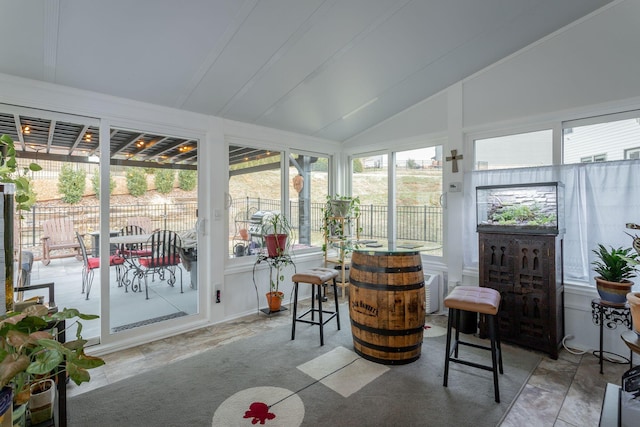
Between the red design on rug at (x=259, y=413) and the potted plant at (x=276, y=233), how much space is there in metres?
1.79

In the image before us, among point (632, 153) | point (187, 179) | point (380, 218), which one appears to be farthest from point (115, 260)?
point (632, 153)

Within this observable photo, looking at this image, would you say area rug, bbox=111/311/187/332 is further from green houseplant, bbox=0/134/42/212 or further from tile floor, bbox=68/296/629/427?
green houseplant, bbox=0/134/42/212

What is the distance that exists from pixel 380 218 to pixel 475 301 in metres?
2.36

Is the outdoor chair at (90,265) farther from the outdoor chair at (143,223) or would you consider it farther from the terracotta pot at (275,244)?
the terracotta pot at (275,244)

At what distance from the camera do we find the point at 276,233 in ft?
Result: 12.3

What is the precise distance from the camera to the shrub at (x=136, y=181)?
117 inches

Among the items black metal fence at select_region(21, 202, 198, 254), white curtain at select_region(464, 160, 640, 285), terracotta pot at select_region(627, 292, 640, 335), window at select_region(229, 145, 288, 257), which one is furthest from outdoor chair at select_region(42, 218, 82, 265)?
white curtain at select_region(464, 160, 640, 285)

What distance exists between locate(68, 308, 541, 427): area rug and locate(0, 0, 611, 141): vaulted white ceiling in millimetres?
2281

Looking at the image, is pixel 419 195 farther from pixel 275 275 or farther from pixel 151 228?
pixel 151 228

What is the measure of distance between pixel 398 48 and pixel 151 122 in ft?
7.60

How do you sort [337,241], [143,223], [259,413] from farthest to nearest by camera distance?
[337,241] < [143,223] < [259,413]

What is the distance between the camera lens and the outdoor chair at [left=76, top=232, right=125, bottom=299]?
9.44ft

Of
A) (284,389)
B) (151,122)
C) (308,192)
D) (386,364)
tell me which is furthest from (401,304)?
(151,122)

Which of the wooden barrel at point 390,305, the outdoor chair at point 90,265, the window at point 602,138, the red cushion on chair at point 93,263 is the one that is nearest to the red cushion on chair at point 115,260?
the outdoor chair at point 90,265
